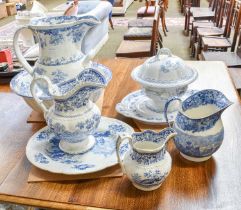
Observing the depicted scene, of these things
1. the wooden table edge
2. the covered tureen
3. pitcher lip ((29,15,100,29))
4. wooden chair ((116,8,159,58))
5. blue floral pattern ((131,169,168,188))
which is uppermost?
pitcher lip ((29,15,100,29))

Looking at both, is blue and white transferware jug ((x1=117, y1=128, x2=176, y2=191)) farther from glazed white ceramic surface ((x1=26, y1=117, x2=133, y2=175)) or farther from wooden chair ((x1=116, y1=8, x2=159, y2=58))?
wooden chair ((x1=116, y1=8, x2=159, y2=58))

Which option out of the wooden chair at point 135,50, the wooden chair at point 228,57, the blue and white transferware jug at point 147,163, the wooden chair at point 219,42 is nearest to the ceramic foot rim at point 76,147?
the blue and white transferware jug at point 147,163

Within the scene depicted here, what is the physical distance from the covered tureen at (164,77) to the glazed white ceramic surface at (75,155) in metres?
0.13

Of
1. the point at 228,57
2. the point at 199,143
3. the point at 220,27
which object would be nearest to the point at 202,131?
the point at 199,143

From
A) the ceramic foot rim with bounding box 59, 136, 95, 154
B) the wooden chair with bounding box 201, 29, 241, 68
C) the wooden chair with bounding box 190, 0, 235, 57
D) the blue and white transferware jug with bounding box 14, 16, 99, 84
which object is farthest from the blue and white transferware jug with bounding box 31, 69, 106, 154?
the wooden chair with bounding box 190, 0, 235, 57

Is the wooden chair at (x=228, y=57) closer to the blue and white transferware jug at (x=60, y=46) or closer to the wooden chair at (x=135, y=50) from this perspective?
the wooden chair at (x=135, y=50)

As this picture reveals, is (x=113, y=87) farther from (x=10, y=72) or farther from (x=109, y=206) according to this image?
(x=109, y=206)

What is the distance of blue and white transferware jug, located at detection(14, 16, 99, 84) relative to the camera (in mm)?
813

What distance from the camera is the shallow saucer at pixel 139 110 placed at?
0.88 metres

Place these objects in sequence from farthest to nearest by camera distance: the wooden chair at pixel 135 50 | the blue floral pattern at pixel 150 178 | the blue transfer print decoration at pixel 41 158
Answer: the wooden chair at pixel 135 50
the blue transfer print decoration at pixel 41 158
the blue floral pattern at pixel 150 178

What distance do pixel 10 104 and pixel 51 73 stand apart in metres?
0.29

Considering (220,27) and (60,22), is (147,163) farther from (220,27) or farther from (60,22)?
(220,27)

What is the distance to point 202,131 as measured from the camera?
2.27ft

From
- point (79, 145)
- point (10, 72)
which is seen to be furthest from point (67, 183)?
point (10, 72)
